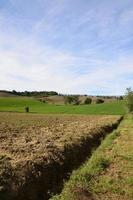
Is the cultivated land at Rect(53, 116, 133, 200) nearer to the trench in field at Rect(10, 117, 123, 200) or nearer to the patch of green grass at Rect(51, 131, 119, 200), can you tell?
the patch of green grass at Rect(51, 131, 119, 200)

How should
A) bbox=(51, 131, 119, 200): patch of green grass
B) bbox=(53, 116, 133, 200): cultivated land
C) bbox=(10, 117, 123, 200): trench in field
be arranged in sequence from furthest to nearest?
1. bbox=(53, 116, 133, 200): cultivated land
2. bbox=(10, 117, 123, 200): trench in field
3. bbox=(51, 131, 119, 200): patch of green grass

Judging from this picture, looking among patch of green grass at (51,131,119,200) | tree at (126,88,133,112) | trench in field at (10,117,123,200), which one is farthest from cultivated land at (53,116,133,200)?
tree at (126,88,133,112)

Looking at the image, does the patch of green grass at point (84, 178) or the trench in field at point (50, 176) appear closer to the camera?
the patch of green grass at point (84, 178)

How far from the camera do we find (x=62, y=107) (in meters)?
117

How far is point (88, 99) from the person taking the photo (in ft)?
502

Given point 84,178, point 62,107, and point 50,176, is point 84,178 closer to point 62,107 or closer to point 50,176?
point 50,176

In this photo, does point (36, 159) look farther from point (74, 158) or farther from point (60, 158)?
point (74, 158)

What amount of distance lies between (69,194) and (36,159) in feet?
9.48

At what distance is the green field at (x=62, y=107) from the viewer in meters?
101

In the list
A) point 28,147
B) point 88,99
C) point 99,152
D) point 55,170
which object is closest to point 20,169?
point 55,170

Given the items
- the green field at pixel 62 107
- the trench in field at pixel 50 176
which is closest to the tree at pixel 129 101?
the green field at pixel 62 107

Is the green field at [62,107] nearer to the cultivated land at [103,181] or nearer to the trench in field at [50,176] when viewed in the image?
the trench in field at [50,176]

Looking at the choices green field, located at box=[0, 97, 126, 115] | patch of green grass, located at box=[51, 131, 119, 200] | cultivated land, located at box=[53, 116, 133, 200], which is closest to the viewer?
patch of green grass, located at box=[51, 131, 119, 200]

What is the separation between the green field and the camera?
333 ft
